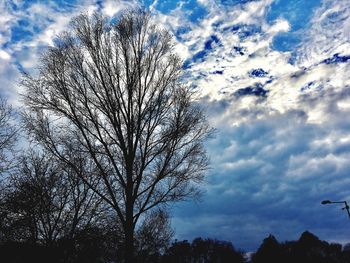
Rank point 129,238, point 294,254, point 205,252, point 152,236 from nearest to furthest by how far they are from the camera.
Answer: point 129,238
point 152,236
point 294,254
point 205,252

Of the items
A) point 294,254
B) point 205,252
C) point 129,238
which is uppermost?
point 129,238

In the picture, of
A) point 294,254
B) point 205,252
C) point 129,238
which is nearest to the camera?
point 129,238

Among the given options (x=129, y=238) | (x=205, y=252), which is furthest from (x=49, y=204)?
(x=205, y=252)

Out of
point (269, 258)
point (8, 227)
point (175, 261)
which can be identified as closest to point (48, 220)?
point (8, 227)

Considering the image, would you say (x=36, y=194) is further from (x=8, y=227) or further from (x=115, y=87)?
(x=115, y=87)

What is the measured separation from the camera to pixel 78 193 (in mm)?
20734

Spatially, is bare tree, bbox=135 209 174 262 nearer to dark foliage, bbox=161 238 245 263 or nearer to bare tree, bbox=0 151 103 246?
bare tree, bbox=0 151 103 246

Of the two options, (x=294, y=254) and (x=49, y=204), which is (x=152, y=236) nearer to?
(x=49, y=204)

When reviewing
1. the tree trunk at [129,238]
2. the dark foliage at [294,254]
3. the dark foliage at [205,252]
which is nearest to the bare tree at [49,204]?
the tree trunk at [129,238]

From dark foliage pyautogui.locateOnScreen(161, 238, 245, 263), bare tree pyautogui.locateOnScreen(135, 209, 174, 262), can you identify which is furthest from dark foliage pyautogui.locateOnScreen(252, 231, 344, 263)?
bare tree pyautogui.locateOnScreen(135, 209, 174, 262)

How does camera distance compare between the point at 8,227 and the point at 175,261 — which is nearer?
the point at 8,227

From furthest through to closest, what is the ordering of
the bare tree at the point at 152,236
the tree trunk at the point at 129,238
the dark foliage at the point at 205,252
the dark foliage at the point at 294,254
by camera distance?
the dark foliage at the point at 205,252 → the dark foliage at the point at 294,254 → the bare tree at the point at 152,236 → the tree trunk at the point at 129,238

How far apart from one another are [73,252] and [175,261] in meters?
67.0

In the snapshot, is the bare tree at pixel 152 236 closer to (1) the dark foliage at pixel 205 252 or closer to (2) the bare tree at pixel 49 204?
(2) the bare tree at pixel 49 204
